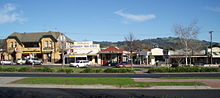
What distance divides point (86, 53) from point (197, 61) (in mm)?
29286

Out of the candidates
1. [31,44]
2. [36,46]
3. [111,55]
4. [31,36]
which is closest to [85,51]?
[111,55]

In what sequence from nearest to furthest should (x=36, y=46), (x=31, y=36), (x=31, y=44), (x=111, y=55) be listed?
(x=111, y=55), (x=36, y=46), (x=31, y=44), (x=31, y=36)

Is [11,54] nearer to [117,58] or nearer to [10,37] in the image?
[10,37]

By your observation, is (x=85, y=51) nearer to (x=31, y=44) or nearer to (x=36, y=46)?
(x=36, y=46)

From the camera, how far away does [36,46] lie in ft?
212

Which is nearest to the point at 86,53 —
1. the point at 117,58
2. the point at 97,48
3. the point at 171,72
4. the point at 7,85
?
the point at 97,48

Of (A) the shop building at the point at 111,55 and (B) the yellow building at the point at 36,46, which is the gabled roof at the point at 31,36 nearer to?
(B) the yellow building at the point at 36,46

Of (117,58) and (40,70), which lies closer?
(40,70)

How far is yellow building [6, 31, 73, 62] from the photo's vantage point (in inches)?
2424

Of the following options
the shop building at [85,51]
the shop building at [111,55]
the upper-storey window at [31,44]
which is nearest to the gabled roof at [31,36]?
the upper-storey window at [31,44]

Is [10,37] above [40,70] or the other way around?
above

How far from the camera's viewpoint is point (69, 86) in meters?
16.8

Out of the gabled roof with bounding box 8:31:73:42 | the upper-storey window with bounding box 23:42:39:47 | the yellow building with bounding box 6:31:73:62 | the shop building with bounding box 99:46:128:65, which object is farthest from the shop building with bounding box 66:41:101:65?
the upper-storey window with bounding box 23:42:39:47

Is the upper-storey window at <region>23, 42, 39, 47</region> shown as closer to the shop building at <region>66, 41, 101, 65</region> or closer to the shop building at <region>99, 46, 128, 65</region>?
the shop building at <region>66, 41, 101, 65</region>
